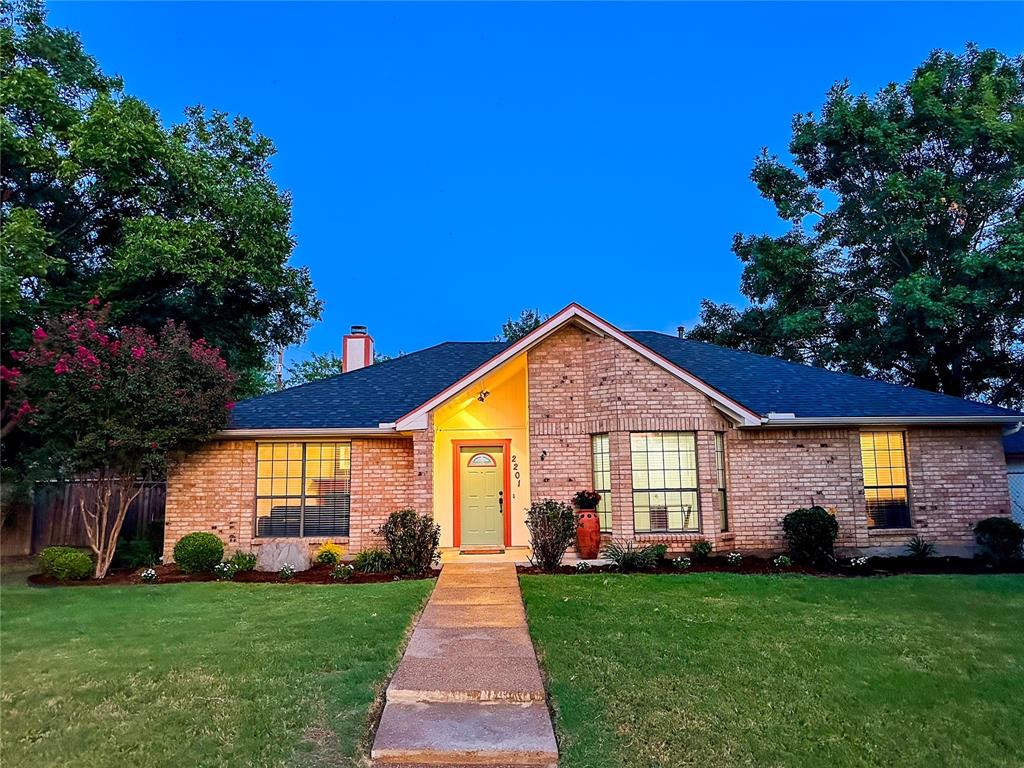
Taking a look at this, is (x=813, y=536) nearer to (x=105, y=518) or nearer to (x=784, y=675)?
(x=784, y=675)

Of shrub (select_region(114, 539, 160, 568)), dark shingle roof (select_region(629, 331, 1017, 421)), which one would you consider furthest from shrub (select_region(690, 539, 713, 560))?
shrub (select_region(114, 539, 160, 568))

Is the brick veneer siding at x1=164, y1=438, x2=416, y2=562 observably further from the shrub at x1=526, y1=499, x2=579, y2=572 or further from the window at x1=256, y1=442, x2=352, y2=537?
the shrub at x1=526, y1=499, x2=579, y2=572

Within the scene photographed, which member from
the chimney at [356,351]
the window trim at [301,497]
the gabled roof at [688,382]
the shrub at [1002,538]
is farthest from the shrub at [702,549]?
the chimney at [356,351]

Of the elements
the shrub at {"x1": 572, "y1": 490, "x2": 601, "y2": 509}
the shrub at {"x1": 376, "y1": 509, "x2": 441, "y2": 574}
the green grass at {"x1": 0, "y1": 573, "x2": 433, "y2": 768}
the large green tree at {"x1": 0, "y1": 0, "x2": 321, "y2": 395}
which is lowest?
the green grass at {"x1": 0, "y1": 573, "x2": 433, "y2": 768}

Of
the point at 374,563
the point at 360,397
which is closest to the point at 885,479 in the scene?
the point at 374,563

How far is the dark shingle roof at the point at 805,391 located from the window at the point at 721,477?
89cm

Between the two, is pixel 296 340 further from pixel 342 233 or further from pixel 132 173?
pixel 342 233

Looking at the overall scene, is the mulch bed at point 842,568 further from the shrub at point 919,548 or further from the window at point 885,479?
the window at point 885,479

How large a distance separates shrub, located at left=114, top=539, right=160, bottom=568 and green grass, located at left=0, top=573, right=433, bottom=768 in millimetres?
3347

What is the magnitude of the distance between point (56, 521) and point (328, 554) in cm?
781

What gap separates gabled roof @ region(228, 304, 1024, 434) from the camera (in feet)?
36.3

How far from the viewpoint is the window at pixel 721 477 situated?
11.2 meters

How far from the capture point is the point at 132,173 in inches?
602

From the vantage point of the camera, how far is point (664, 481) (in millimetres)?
11102
